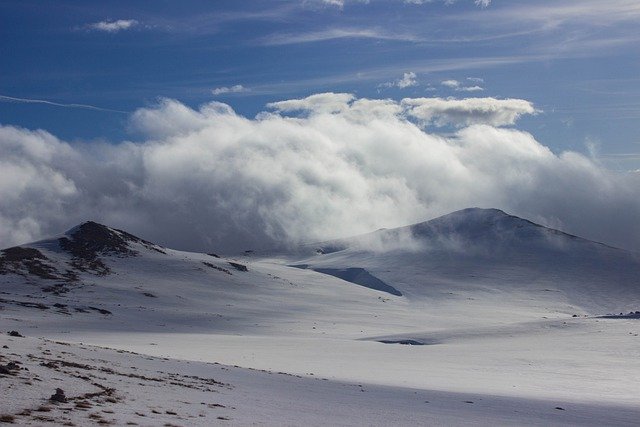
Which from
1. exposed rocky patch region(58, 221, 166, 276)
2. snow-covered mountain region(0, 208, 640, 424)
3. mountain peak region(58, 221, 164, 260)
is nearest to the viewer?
snow-covered mountain region(0, 208, 640, 424)

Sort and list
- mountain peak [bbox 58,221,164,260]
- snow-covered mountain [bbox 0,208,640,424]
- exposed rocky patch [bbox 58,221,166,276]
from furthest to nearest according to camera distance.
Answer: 1. mountain peak [bbox 58,221,164,260]
2. exposed rocky patch [bbox 58,221,166,276]
3. snow-covered mountain [bbox 0,208,640,424]

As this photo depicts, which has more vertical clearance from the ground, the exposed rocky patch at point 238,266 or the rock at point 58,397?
the exposed rocky patch at point 238,266

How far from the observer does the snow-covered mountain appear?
40594 mm

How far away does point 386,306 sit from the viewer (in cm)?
10938

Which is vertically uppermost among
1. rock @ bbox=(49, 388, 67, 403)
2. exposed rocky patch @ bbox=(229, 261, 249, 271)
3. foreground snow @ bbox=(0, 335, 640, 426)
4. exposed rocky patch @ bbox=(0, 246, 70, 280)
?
exposed rocky patch @ bbox=(229, 261, 249, 271)

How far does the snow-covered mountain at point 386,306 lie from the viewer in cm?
4059

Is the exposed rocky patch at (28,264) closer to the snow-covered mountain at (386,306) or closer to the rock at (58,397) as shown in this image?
the snow-covered mountain at (386,306)

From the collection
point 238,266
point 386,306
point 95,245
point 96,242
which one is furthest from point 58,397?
point 238,266

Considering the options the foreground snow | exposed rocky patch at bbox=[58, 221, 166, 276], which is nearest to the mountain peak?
exposed rocky patch at bbox=[58, 221, 166, 276]

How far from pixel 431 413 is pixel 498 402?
17.2ft

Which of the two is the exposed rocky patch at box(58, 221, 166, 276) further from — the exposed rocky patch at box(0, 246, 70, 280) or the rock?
the rock

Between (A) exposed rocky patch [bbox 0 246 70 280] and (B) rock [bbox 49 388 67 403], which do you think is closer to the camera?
(B) rock [bbox 49 388 67 403]

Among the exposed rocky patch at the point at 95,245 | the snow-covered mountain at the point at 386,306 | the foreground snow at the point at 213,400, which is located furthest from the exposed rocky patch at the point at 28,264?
the foreground snow at the point at 213,400

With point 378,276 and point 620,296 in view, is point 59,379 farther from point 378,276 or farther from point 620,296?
point 620,296
